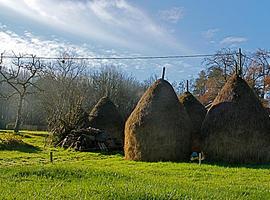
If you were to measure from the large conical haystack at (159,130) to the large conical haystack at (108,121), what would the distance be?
9592mm

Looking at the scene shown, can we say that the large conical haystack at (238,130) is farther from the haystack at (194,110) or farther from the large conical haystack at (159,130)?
the haystack at (194,110)

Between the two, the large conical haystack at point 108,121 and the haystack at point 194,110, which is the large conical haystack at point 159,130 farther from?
the large conical haystack at point 108,121

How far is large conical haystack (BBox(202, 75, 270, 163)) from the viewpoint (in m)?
17.7

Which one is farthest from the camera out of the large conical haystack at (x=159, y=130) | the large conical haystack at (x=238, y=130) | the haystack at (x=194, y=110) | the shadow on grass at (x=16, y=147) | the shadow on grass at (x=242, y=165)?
the shadow on grass at (x=16, y=147)

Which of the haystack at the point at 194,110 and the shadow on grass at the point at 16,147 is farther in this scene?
the shadow on grass at the point at 16,147

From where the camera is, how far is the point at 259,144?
17781 millimetres

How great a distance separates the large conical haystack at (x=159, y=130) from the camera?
1886 cm

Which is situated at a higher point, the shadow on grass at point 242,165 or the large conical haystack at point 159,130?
the large conical haystack at point 159,130

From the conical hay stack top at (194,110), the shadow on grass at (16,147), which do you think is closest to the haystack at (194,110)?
the conical hay stack top at (194,110)

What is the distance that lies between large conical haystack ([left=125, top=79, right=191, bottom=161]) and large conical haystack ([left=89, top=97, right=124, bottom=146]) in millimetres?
9592

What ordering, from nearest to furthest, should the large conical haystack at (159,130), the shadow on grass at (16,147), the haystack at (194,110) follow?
the large conical haystack at (159,130)
the haystack at (194,110)
the shadow on grass at (16,147)

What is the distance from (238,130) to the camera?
1786cm

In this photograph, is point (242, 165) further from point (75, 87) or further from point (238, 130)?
point (75, 87)

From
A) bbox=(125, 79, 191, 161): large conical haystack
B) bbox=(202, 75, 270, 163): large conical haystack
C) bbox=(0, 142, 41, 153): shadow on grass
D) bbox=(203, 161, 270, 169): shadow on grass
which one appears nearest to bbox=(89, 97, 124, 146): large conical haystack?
bbox=(0, 142, 41, 153): shadow on grass
